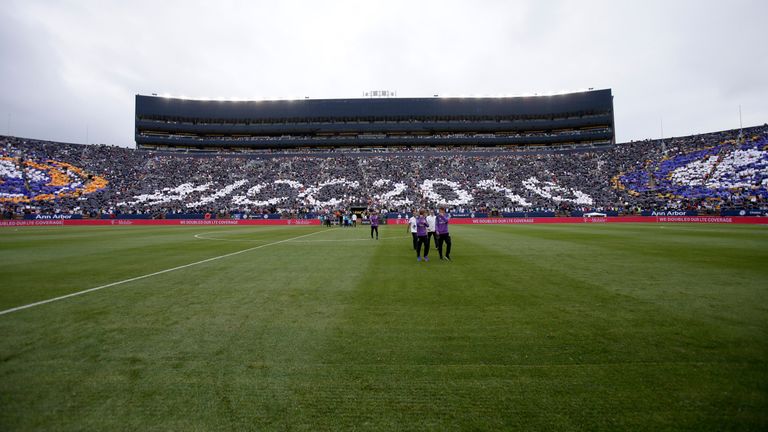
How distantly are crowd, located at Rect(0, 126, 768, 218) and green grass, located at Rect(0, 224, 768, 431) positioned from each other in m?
40.0

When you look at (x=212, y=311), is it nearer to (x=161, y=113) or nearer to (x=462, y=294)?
(x=462, y=294)

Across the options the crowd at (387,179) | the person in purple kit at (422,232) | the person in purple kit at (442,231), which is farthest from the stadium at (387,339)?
the crowd at (387,179)

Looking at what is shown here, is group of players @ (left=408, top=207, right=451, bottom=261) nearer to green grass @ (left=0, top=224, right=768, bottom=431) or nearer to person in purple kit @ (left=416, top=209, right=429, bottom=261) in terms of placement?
person in purple kit @ (left=416, top=209, right=429, bottom=261)

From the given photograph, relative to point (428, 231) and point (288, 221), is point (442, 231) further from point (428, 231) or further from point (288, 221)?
point (288, 221)

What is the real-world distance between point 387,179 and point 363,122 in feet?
65.5

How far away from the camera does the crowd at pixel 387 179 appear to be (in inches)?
1839

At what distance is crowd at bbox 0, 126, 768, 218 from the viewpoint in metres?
46.7

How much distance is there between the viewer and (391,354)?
3.98m

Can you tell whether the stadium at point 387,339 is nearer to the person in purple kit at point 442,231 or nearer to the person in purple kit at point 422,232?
the person in purple kit at point 422,232

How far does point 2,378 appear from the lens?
3.48 metres

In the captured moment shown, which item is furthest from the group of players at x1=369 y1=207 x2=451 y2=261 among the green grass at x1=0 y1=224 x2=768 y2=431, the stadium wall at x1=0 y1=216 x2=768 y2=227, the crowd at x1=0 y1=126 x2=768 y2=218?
the crowd at x1=0 y1=126 x2=768 y2=218

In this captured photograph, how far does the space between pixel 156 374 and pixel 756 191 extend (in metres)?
59.6

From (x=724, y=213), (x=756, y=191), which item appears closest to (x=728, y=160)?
(x=756, y=191)

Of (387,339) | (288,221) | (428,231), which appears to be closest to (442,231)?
(428,231)
